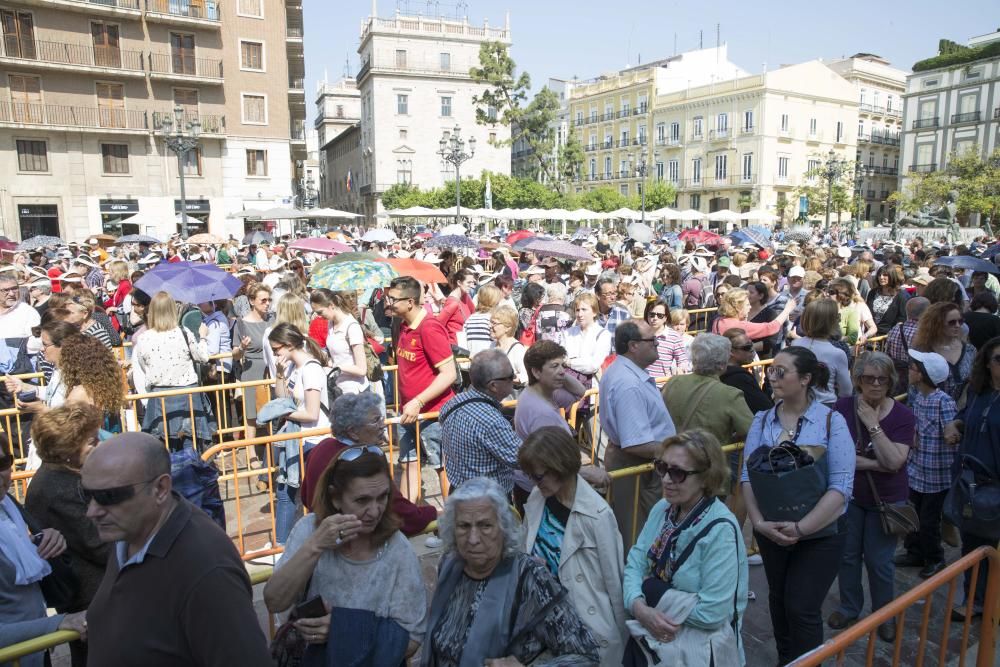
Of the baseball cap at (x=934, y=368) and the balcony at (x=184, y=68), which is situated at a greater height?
the balcony at (x=184, y=68)

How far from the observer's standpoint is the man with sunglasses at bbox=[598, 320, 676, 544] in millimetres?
4129

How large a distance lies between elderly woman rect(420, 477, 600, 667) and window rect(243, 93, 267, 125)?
37556mm

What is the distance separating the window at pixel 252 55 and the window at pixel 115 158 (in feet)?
24.4

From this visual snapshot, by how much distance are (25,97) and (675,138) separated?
164 feet

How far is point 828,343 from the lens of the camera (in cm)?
537

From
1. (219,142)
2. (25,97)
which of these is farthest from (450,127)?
(25,97)

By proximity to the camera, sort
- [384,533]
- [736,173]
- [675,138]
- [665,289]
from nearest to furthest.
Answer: [384,533]
[665,289]
[736,173]
[675,138]

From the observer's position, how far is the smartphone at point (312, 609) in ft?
8.11

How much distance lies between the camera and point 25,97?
31.6 metres

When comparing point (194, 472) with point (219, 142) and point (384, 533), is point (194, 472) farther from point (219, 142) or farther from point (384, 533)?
point (219, 142)

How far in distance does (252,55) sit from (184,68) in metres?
3.49

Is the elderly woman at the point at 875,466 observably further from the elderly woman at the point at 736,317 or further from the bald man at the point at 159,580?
the bald man at the point at 159,580

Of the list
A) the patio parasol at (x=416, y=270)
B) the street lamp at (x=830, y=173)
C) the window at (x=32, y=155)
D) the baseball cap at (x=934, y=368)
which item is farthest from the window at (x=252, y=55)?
the baseball cap at (x=934, y=368)

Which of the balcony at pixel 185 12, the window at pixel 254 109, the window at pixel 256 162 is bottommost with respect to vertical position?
the window at pixel 256 162
